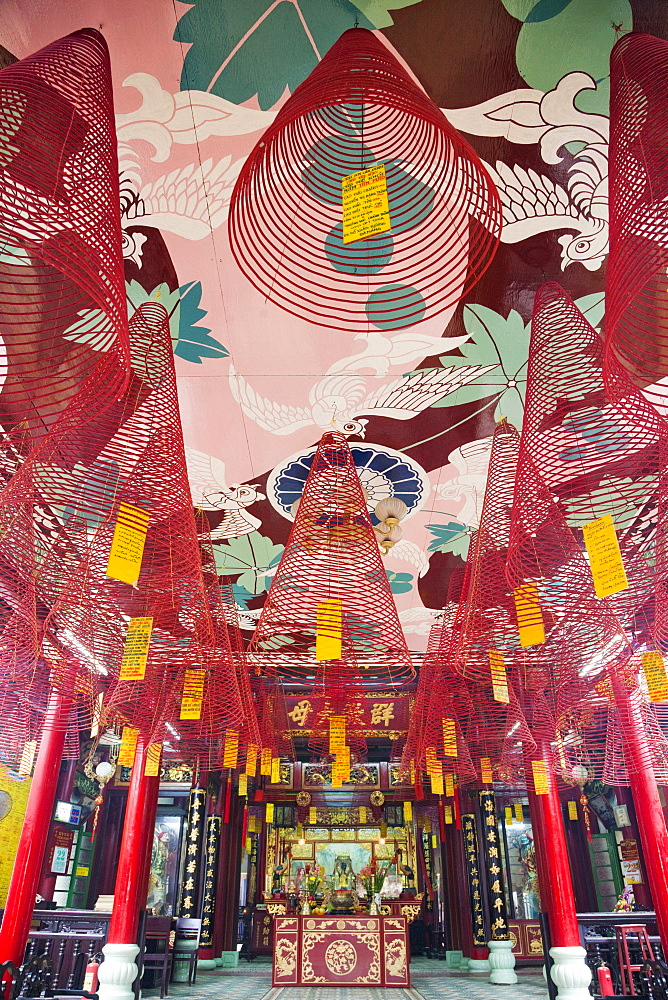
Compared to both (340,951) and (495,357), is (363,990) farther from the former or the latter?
(495,357)

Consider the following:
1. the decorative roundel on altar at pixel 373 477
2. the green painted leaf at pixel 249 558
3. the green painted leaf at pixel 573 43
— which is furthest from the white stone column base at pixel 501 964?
the green painted leaf at pixel 573 43

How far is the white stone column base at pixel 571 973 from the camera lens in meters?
7.03

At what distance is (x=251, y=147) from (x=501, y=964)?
36.7ft

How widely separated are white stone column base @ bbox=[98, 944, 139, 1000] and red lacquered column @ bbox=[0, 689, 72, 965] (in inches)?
42.7

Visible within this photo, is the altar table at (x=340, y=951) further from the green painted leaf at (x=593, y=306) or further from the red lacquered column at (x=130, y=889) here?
the green painted leaf at (x=593, y=306)

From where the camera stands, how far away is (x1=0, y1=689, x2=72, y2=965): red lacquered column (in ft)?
19.2

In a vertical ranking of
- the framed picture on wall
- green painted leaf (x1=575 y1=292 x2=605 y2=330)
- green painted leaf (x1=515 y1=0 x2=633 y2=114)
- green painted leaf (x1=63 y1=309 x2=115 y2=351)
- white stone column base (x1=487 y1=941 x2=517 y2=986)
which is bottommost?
white stone column base (x1=487 y1=941 x2=517 y2=986)

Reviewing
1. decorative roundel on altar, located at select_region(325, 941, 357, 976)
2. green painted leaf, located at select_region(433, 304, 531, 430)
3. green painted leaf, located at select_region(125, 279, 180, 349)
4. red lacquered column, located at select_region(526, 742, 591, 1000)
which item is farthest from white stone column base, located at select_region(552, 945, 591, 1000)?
green painted leaf, located at select_region(125, 279, 180, 349)

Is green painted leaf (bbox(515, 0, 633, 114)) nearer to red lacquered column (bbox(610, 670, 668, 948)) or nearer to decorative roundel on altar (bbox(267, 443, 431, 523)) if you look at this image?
decorative roundel on altar (bbox(267, 443, 431, 523))

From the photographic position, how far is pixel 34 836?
20.4 feet

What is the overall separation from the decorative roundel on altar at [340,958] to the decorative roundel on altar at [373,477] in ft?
22.9

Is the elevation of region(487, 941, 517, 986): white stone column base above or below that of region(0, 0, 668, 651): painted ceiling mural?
below

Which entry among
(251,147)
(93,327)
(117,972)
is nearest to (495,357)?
(251,147)

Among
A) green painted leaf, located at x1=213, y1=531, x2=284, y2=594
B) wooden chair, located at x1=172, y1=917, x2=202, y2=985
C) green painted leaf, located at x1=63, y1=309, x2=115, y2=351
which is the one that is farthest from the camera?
wooden chair, located at x1=172, y1=917, x2=202, y2=985
